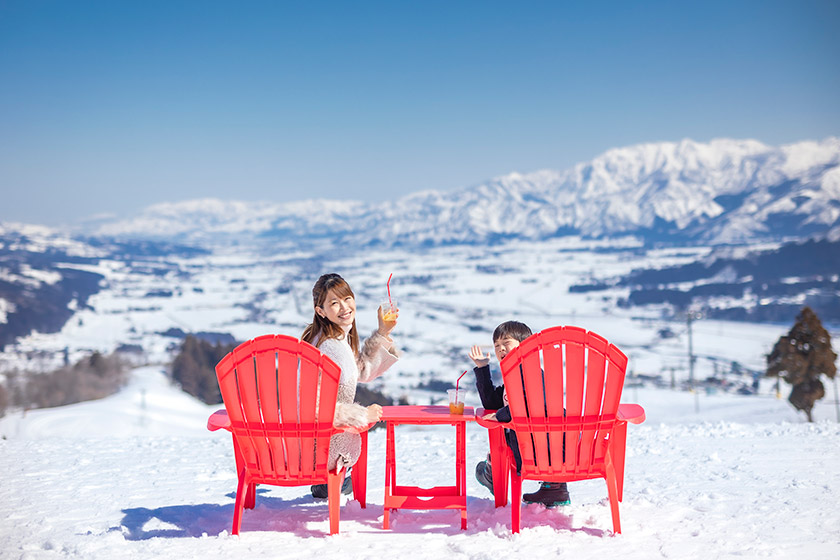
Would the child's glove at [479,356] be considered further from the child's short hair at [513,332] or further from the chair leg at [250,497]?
the chair leg at [250,497]

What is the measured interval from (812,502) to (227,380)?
3.55 m

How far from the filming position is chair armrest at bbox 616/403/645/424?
11.2 feet

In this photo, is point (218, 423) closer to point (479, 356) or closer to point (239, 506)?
point (239, 506)

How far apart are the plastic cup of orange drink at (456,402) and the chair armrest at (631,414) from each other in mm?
847

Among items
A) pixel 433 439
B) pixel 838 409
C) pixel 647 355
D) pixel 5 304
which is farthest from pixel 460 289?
pixel 433 439

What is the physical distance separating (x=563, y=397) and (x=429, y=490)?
123 cm

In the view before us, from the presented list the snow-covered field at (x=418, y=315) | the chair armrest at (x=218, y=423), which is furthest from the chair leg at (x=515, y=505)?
the snow-covered field at (x=418, y=315)

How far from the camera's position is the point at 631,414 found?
3.55m

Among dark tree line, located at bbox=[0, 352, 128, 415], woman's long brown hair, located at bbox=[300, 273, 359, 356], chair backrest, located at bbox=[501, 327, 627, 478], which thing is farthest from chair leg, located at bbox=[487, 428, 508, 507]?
dark tree line, located at bbox=[0, 352, 128, 415]

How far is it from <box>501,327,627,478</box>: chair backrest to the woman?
79 cm

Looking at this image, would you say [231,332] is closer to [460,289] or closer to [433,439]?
[460,289]

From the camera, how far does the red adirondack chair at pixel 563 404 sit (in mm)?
3146

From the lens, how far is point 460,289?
383 ft

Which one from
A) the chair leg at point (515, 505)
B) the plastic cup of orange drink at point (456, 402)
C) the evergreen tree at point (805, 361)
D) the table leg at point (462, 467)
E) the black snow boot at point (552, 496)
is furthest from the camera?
the evergreen tree at point (805, 361)
